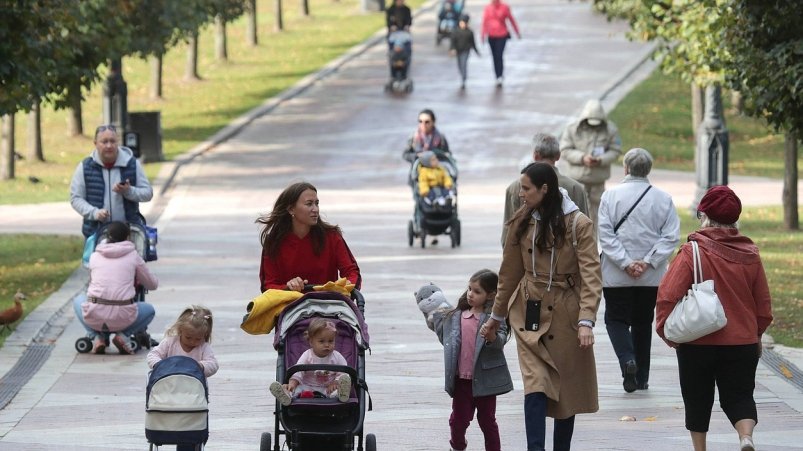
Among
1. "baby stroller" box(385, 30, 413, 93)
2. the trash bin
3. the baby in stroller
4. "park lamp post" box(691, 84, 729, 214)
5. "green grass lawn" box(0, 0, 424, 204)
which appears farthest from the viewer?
"baby stroller" box(385, 30, 413, 93)

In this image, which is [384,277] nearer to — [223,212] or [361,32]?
[223,212]

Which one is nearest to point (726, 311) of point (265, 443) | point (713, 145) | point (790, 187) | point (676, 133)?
point (265, 443)

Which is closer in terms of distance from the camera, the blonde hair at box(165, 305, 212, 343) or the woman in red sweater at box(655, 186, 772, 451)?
the blonde hair at box(165, 305, 212, 343)

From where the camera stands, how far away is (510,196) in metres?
11.4

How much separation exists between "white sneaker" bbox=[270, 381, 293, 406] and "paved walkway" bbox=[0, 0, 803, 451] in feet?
5.65

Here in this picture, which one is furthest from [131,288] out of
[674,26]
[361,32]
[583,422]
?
[361,32]

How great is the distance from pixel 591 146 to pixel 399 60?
20645mm

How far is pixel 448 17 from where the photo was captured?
144ft

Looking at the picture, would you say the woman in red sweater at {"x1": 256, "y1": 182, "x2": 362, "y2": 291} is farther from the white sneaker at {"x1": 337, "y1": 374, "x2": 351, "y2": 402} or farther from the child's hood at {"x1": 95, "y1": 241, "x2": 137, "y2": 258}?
the child's hood at {"x1": 95, "y1": 241, "x2": 137, "y2": 258}

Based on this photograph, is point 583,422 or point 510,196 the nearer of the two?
point 583,422

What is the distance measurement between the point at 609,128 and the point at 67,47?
246 inches

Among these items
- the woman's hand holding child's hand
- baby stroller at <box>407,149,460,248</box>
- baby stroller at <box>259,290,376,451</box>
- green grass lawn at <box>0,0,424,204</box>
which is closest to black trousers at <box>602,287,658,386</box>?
the woman's hand holding child's hand

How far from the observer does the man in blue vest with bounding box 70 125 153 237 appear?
13.6 metres

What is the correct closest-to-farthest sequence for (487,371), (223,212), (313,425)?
(313,425) < (487,371) < (223,212)
